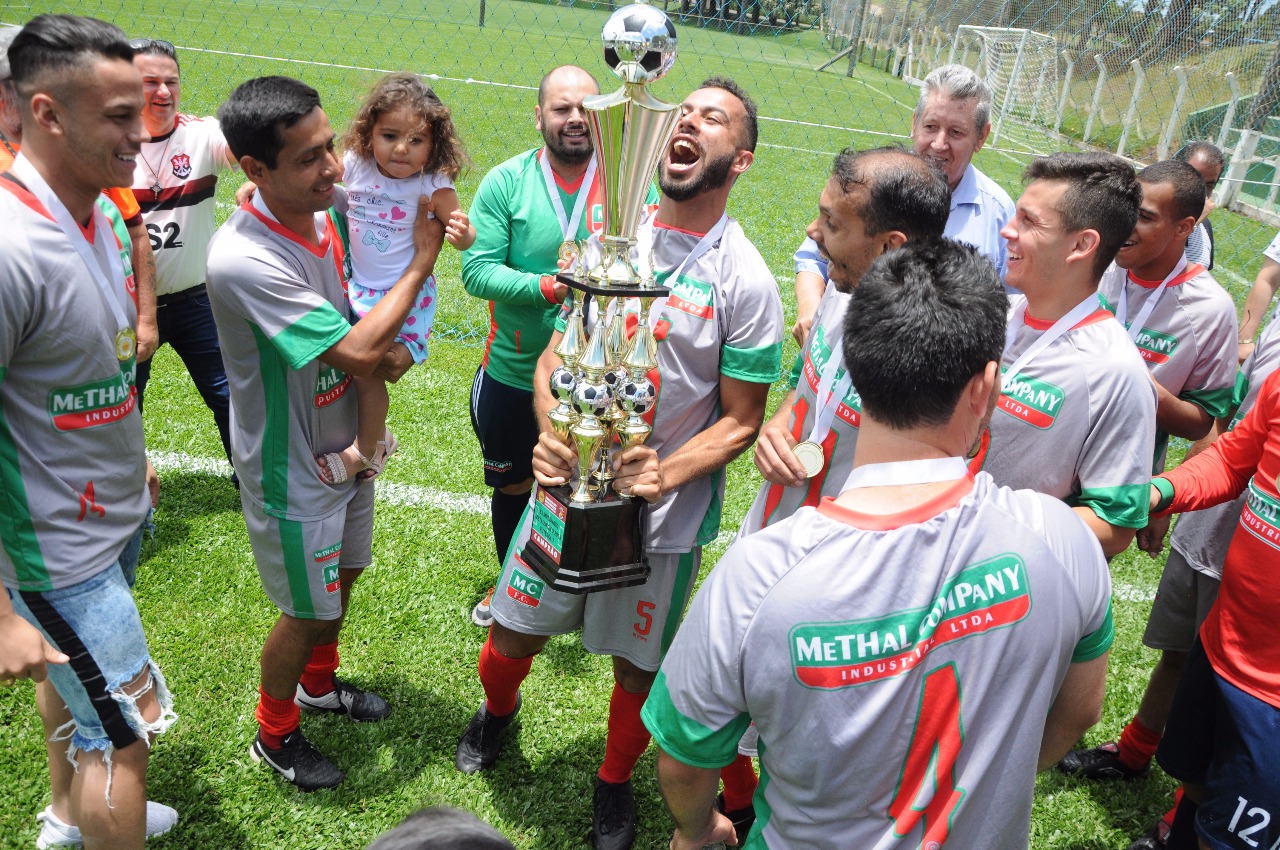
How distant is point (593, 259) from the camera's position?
3062mm

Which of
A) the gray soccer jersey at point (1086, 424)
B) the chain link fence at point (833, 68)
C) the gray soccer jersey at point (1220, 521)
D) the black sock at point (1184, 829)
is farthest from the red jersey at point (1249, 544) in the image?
the chain link fence at point (833, 68)

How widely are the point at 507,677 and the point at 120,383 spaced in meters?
1.61

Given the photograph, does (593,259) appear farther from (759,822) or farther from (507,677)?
(759,822)

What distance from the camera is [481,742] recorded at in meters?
3.47

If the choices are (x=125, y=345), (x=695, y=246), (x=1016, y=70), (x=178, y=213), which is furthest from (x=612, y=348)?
(x=1016, y=70)

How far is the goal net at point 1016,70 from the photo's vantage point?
16142mm

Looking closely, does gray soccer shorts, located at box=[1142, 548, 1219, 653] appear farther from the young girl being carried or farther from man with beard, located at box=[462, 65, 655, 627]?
the young girl being carried

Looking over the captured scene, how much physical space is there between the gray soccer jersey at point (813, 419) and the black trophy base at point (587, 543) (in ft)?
1.43

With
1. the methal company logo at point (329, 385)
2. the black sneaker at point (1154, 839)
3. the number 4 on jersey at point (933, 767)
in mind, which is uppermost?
the number 4 on jersey at point (933, 767)

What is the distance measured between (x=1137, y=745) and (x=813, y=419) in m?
2.16

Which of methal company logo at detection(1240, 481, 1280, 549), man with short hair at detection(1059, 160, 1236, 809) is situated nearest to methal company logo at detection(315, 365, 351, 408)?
methal company logo at detection(1240, 481, 1280, 549)

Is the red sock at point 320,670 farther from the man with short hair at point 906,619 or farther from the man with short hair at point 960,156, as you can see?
the man with short hair at point 960,156

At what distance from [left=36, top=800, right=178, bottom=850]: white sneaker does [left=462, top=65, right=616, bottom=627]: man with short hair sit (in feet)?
4.91

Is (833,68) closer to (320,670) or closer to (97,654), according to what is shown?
(320,670)
